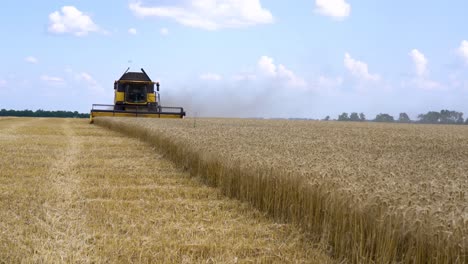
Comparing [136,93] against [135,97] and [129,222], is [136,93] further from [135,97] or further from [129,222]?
[129,222]

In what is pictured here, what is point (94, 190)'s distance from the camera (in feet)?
28.0

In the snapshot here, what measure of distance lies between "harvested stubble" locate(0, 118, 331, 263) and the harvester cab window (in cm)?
2158

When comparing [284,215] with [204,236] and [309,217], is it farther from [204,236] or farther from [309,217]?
[204,236]

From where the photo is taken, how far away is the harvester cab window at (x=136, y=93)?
106ft

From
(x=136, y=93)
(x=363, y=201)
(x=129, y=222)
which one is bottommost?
(x=129, y=222)

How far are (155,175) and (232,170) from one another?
248cm

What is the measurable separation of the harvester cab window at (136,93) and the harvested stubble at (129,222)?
21584 millimetres

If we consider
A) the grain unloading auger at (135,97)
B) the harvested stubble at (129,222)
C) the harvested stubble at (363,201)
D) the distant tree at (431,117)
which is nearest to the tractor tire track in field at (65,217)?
the harvested stubble at (129,222)

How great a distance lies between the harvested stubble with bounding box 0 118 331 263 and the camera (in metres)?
5.31

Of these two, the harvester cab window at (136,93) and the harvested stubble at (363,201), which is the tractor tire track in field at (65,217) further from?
the harvester cab window at (136,93)

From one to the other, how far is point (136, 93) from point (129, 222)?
1043 inches

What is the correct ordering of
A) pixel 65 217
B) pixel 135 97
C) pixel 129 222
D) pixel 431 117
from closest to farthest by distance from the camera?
1. pixel 129 222
2. pixel 65 217
3. pixel 135 97
4. pixel 431 117

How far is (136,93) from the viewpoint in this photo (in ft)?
107

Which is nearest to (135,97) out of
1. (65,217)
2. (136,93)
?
(136,93)
